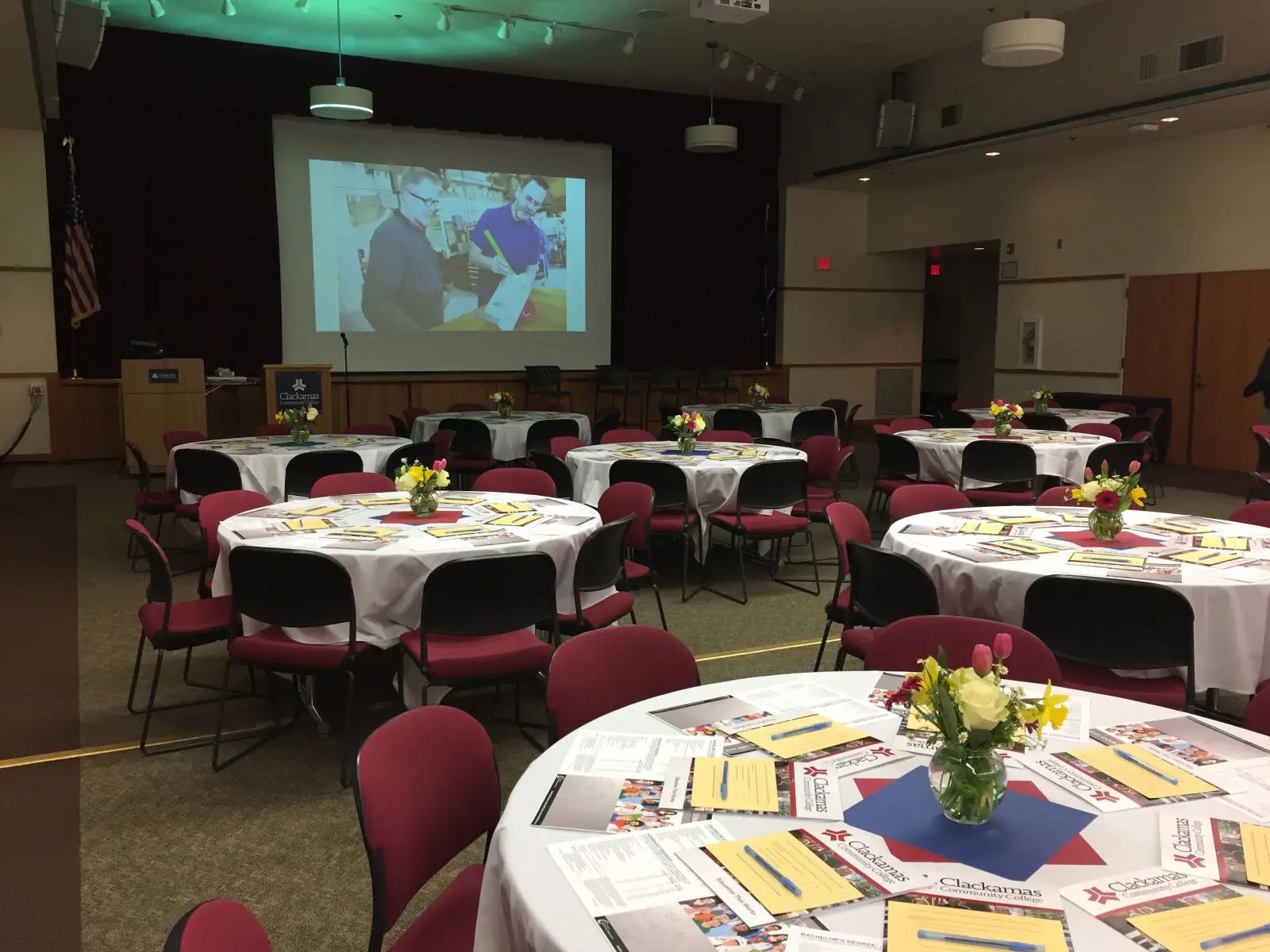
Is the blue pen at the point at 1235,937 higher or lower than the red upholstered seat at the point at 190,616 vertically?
higher

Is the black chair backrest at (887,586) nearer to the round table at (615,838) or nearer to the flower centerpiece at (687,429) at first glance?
the round table at (615,838)

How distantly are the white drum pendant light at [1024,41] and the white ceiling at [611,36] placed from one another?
2.63 meters

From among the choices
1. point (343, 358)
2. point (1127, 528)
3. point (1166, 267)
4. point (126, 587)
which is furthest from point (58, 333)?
point (1166, 267)

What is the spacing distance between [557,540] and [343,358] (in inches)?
367

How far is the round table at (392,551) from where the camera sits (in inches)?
140

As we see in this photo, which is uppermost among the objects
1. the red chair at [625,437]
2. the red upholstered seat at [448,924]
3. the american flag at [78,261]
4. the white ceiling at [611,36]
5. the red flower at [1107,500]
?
the white ceiling at [611,36]

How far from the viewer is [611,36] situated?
37.7ft

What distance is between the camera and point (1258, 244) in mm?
10352

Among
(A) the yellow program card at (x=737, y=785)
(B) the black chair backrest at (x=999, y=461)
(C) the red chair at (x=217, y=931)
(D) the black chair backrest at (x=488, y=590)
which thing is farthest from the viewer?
(B) the black chair backrest at (x=999, y=461)

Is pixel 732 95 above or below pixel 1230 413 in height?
above

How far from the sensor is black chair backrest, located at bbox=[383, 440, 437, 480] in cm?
676

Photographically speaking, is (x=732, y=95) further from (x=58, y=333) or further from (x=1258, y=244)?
(x=58, y=333)

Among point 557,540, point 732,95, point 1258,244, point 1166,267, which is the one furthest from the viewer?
point 732,95

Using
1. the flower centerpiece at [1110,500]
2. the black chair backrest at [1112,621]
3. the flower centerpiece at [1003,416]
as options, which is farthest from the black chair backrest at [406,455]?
the black chair backrest at [1112,621]
